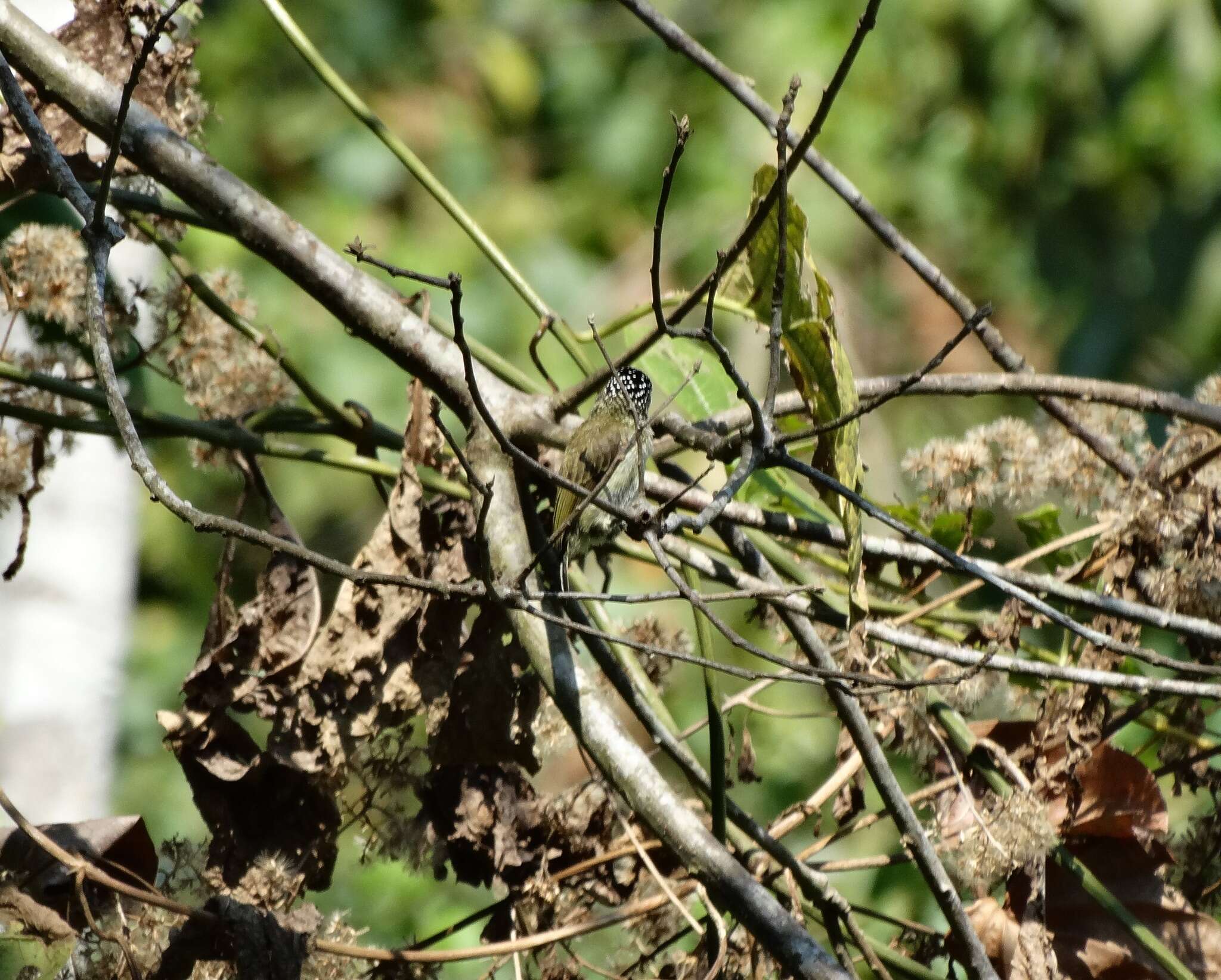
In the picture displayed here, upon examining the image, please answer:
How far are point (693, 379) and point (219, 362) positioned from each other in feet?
2.59

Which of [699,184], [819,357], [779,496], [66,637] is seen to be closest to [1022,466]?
[779,496]

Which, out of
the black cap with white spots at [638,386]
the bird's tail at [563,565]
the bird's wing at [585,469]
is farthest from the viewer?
the black cap with white spots at [638,386]

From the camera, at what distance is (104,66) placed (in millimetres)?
2049

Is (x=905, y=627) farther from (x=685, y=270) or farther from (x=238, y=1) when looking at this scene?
(x=238, y=1)

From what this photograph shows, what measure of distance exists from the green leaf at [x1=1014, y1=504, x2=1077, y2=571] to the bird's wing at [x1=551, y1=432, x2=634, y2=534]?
67 cm

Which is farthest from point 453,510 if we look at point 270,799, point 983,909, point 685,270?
point 685,270

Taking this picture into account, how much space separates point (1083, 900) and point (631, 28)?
521 cm

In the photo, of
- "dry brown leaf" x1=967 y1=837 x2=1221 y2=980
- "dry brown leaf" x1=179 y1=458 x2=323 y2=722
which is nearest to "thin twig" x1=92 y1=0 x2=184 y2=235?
"dry brown leaf" x1=179 y1=458 x2=323 y2=722

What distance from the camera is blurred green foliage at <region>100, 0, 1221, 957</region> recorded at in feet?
16.1

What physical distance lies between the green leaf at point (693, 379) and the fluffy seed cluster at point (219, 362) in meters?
0.63

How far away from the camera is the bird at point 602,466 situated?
1.99m

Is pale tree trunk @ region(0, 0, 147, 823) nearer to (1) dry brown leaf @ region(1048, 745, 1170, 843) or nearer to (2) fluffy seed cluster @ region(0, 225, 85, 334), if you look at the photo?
(2) fluffy seed cluster @ region(0, 225, 85, 334)

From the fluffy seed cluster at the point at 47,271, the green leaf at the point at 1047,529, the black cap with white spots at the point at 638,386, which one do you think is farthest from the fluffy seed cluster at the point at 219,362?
the green leaf at the point at 1047,529

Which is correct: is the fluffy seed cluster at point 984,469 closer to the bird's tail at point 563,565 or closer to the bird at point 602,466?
the bird at point 602,466
